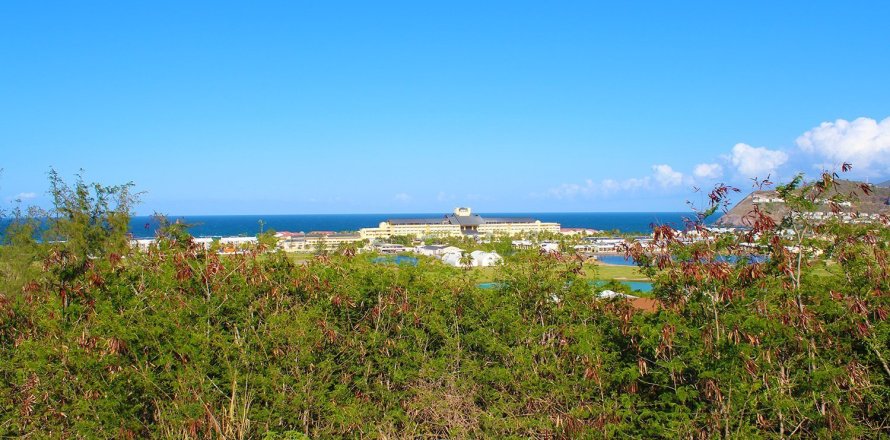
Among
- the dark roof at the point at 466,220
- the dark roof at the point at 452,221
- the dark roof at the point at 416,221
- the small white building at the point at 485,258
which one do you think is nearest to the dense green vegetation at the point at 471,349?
the small white building at the point at 485,258

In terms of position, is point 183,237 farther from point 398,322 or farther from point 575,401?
point 575,401

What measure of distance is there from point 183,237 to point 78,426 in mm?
1726

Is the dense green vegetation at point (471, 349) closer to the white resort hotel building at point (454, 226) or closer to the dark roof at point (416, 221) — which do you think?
the white resort hotel building at point (454, 226)

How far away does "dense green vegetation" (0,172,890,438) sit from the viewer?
402cm

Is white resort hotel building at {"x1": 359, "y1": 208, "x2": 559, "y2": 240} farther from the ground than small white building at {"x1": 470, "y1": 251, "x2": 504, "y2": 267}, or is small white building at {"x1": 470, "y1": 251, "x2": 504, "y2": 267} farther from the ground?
small white building at {"x1": 470, "y1": 251, "x2": 504, "y2": 267}

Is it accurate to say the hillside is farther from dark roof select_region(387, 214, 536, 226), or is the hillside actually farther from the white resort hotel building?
dark roof select_region(387, 214, 536, 226)

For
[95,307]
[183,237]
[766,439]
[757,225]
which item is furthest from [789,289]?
[95,307]

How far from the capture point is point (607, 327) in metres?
4.85

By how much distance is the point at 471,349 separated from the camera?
5.12 metres

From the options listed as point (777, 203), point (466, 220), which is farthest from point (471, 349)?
point (466, 220)

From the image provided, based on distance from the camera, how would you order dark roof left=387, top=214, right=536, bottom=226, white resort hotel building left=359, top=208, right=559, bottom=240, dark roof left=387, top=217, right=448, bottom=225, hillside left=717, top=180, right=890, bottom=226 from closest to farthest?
hillside left=717, top=180, right=890, bottom=226
white resort hotel building left=359, top=208, right=559, bottom=240
dark roof left=387, top=217, right=448, bottom=225
dark roof left=387, top=214, right=536, bottom=226

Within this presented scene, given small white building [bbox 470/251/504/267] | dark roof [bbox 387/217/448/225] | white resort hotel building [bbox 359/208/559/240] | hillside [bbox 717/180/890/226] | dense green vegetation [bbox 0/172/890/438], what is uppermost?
hillside [bbox 717/180/890/226]

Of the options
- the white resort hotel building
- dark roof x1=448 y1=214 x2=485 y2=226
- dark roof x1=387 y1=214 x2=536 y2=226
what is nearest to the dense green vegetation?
the white resort hotel building

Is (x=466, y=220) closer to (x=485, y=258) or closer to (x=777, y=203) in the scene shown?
(x=485, y=258)
